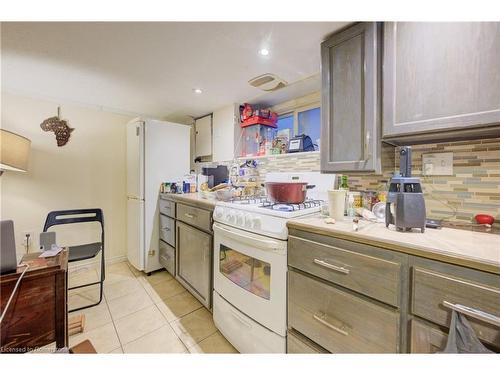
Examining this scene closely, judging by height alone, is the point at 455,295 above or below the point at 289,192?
below

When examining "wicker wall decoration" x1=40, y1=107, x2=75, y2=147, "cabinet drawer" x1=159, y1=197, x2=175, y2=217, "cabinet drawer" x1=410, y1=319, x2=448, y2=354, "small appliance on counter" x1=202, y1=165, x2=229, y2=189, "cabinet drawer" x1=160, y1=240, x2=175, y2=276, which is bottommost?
"cabinet drawer" x1=160, y1=240, x2=175, y2=276

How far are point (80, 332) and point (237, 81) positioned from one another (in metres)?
2.26

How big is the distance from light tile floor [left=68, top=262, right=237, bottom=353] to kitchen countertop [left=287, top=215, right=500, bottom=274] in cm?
105

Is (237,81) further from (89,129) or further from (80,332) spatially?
(80,332)

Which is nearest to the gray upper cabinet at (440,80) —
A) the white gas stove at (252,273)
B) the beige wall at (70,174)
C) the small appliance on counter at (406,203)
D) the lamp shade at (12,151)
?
the small appliance on counter at (406,203)

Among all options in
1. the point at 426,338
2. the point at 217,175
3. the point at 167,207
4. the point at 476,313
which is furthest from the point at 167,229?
the point at 476,313

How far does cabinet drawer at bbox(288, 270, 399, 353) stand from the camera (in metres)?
0.77

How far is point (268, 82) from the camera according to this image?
5.92 ft

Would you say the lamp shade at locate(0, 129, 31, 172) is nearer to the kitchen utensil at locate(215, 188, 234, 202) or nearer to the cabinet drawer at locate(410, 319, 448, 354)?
the kitchen utensil at locate(215, 188, 234, 202)

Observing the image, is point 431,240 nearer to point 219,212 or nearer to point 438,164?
point 438,164

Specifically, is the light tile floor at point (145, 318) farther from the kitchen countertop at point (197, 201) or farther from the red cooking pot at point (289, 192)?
the red cooking pot at point (289, 192)

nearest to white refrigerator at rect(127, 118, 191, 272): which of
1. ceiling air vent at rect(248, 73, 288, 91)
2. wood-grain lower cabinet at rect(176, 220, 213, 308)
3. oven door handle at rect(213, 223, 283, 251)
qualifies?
wood-grain lower cabinet at rect(176, 220, 213, 308)

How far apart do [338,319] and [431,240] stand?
48cm

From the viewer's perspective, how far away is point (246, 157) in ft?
7.46
